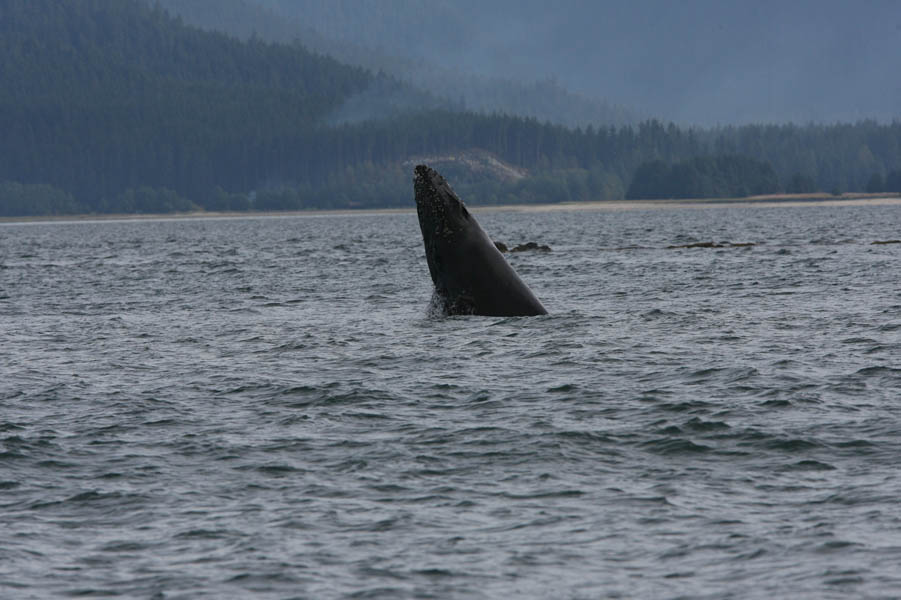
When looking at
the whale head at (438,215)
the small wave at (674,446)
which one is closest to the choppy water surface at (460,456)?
the small wave at (674,446)

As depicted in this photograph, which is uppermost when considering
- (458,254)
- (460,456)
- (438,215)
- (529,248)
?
(438,215)

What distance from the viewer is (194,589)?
29.0 ft

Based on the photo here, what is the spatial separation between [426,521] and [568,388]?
6270mm

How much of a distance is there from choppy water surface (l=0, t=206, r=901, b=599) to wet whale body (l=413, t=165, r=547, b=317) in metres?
0.62

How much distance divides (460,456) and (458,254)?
30.5ft

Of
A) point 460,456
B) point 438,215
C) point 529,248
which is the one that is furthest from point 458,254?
point 529,248

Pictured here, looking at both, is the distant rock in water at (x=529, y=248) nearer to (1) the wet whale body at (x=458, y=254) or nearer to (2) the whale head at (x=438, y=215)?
(1) the wet whale body at (x=458, y=254)

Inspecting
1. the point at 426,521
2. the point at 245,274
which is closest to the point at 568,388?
the point at 426,521

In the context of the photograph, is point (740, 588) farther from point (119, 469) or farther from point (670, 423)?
point (119, 469)

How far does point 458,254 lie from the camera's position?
21.5 metres

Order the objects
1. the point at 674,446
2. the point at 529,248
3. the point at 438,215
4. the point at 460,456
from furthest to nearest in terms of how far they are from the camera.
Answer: the point at 529,248 → the point at 438,215 → the point at 674,446 → the point at 460,456

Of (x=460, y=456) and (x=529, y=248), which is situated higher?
(x=529, y=248)

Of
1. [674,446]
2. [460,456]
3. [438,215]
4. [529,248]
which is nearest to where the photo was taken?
[460,456]

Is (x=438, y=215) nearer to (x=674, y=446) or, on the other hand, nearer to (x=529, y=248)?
(x=674, y=446)
